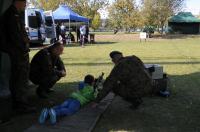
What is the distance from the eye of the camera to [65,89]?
10.5 metres

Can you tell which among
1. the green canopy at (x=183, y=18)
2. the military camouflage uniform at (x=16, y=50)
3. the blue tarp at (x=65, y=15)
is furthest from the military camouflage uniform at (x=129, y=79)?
the green canopy at (x=183, y=18)

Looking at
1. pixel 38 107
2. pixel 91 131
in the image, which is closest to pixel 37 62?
pixel 38 107

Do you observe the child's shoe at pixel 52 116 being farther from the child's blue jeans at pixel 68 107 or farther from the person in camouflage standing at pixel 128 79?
the person in camouflage standing at pixel 128 79

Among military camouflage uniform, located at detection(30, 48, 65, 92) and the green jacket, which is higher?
military camouflage uniform, located at detection(30, 48, 65, 92)

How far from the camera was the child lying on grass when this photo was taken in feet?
22.7

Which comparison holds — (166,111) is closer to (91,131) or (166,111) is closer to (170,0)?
(91,131)

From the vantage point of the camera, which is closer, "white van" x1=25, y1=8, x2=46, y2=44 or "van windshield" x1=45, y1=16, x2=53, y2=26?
"white van" x1=25, y1=8, x2=46, y2=44

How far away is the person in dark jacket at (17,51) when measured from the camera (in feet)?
24.2

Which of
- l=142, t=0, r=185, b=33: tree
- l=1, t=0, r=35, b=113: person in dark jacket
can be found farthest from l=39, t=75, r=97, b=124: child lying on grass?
l=142, t=0, r=185, b=33: tree

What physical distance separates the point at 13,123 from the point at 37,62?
6.35 ft

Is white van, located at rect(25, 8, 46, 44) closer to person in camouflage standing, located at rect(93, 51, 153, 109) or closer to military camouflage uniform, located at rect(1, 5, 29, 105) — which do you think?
military camouflage uniform, located at rect(1, 5, 29, 105)

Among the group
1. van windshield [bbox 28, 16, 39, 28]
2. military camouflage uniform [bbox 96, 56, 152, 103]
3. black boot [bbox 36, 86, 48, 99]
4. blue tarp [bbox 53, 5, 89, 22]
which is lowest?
black boot [bbox 36, 86, 48, 99]

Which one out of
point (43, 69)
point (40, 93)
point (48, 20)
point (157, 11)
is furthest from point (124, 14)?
point (43, 69)

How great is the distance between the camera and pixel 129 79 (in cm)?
767
